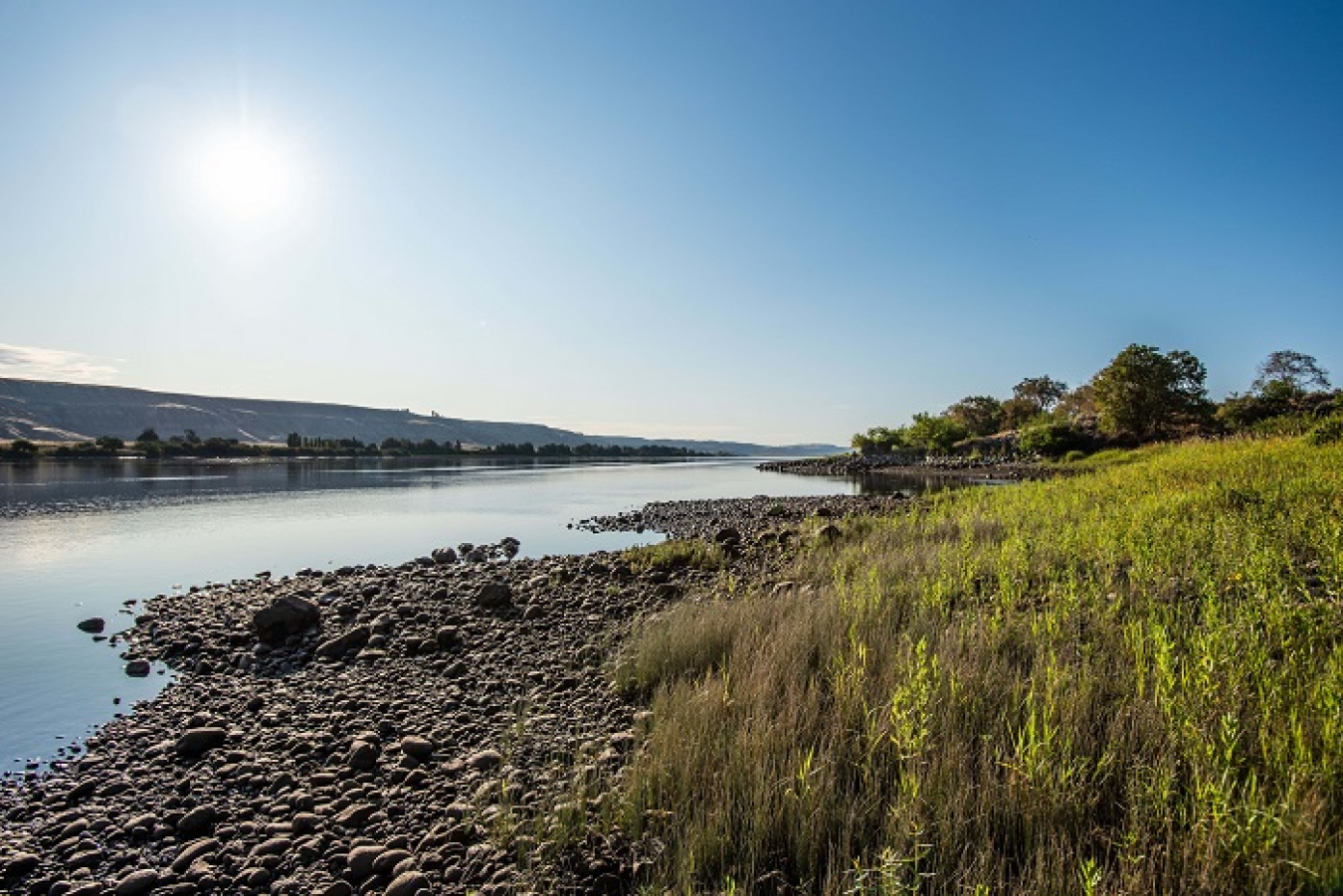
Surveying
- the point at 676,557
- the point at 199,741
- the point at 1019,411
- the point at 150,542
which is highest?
the point at 1019,411

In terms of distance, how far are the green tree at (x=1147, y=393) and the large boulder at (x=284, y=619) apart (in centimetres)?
5960

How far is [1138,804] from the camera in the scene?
3068mm

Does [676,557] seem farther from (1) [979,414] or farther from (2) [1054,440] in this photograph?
(1) [979,414]

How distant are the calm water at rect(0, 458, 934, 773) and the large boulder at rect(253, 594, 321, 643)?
1.38m

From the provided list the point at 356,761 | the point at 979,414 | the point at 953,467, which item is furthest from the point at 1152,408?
the point at 356,761

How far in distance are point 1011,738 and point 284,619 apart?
10.1 metres

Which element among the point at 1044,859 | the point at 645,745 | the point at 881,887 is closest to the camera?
the point at 881,887

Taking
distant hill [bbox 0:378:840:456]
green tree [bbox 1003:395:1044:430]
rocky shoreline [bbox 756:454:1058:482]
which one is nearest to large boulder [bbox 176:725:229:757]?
rocky shoreline [bbox 756:454:1058:482]

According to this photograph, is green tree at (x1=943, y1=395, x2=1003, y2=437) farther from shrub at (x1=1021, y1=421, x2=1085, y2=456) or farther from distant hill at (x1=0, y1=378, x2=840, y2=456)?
distant hill at (x1=0, y1=378, x2=840, y2=456)

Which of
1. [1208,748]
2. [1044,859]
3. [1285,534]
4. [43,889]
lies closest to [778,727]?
[1044,859]

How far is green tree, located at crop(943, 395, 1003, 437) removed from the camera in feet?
299

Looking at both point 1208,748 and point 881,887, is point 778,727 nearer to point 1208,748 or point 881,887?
point 881,887

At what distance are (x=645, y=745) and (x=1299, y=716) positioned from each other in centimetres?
415

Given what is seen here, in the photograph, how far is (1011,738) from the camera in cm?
378
